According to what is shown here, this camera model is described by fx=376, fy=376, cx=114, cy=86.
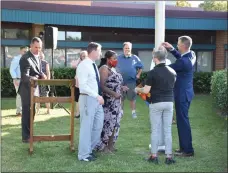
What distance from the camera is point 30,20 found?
1480cm

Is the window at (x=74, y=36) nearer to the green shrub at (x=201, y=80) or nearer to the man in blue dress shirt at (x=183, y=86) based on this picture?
the green shrub at (x=201, y=80)

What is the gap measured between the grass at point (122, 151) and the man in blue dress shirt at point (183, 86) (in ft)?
1.08

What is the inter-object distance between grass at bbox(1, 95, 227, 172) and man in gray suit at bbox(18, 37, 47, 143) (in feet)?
1.38

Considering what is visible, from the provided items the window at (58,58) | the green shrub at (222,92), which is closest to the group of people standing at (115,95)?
the green shrub at (222,92)

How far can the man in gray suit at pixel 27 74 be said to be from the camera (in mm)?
6965

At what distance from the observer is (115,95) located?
246 inches

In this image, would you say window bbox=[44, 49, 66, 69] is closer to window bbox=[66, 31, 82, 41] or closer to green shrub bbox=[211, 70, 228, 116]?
window bbox=[66, 31, 82, 41]

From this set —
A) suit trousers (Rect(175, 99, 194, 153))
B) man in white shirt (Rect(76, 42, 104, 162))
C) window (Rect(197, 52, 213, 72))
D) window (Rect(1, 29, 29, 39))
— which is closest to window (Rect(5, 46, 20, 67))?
window (Rect(1, 29, 29, 39))

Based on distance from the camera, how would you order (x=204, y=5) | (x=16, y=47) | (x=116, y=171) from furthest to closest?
(x=204, y=5)
(x=16, y=47)
(x=116, y=171)

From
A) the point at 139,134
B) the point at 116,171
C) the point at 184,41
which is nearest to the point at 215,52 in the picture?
the point at 139,134

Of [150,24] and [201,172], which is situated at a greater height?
[150,24]

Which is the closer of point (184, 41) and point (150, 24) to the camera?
point (184, 41)

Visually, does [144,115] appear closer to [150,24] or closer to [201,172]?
[201,172]

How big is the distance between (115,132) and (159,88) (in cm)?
130
